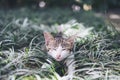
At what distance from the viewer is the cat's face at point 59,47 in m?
4.54

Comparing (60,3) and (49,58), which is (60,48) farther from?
(60,3)

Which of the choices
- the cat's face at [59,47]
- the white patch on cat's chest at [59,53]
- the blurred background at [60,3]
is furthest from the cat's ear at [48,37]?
the blurred background at [60,3]

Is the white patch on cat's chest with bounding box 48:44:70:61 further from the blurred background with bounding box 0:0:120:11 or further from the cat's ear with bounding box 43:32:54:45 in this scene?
the blurred background with bounding box 0:0:120:11

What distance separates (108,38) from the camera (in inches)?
215

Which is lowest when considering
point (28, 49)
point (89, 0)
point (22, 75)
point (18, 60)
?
point (22, 75)

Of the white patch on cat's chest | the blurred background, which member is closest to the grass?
the white patch on cat's chest

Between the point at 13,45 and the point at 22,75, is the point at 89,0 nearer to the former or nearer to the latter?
the point at 13,45

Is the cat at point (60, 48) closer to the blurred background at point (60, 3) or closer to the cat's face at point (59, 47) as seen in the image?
the cat's face at point (59, 47)

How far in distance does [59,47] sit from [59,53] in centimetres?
9

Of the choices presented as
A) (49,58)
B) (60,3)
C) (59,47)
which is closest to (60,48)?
(59,47)

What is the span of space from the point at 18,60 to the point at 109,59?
3.23 ft

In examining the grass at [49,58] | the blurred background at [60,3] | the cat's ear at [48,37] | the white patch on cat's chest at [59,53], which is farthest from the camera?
the blurred background at [60,3]

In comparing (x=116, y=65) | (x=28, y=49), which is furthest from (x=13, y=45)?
(x=116, y=65)

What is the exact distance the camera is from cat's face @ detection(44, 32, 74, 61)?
4.54 metres
